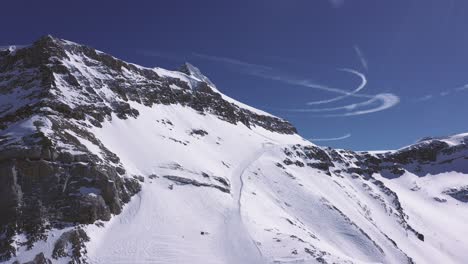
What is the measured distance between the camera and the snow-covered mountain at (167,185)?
45000 mm

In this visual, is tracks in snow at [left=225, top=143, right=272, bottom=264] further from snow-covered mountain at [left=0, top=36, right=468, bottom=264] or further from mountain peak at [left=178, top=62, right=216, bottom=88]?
mountain peak at [left=178, top=62, right=216, bottom=88]

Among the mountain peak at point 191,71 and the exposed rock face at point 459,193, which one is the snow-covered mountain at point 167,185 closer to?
the exposed rock face at point 459,193

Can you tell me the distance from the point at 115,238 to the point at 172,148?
30349 mm

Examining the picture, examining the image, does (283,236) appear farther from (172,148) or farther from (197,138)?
(197,138)

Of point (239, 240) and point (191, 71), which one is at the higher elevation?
point (191, 71)

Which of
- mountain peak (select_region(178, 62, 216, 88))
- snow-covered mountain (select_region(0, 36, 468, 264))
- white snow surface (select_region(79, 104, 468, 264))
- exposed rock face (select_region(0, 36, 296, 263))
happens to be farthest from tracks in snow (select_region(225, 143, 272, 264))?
mountain peak (select_region(178, 62, 216, 88))

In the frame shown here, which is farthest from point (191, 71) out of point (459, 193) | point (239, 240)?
point (239, 240)

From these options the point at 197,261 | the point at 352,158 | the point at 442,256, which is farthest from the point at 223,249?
the point at 352,158

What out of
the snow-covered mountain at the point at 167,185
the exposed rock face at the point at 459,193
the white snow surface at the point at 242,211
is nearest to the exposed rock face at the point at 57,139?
the snow-covered mountain at the point at 167,185

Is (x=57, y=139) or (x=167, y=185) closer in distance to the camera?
(x=57, y=139)

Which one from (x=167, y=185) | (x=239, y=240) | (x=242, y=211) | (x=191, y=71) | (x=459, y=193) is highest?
(x=191, y=71)

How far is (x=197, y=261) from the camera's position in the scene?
146 ft

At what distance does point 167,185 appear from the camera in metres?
60.7

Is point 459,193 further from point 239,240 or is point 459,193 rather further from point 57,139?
point 57,139
